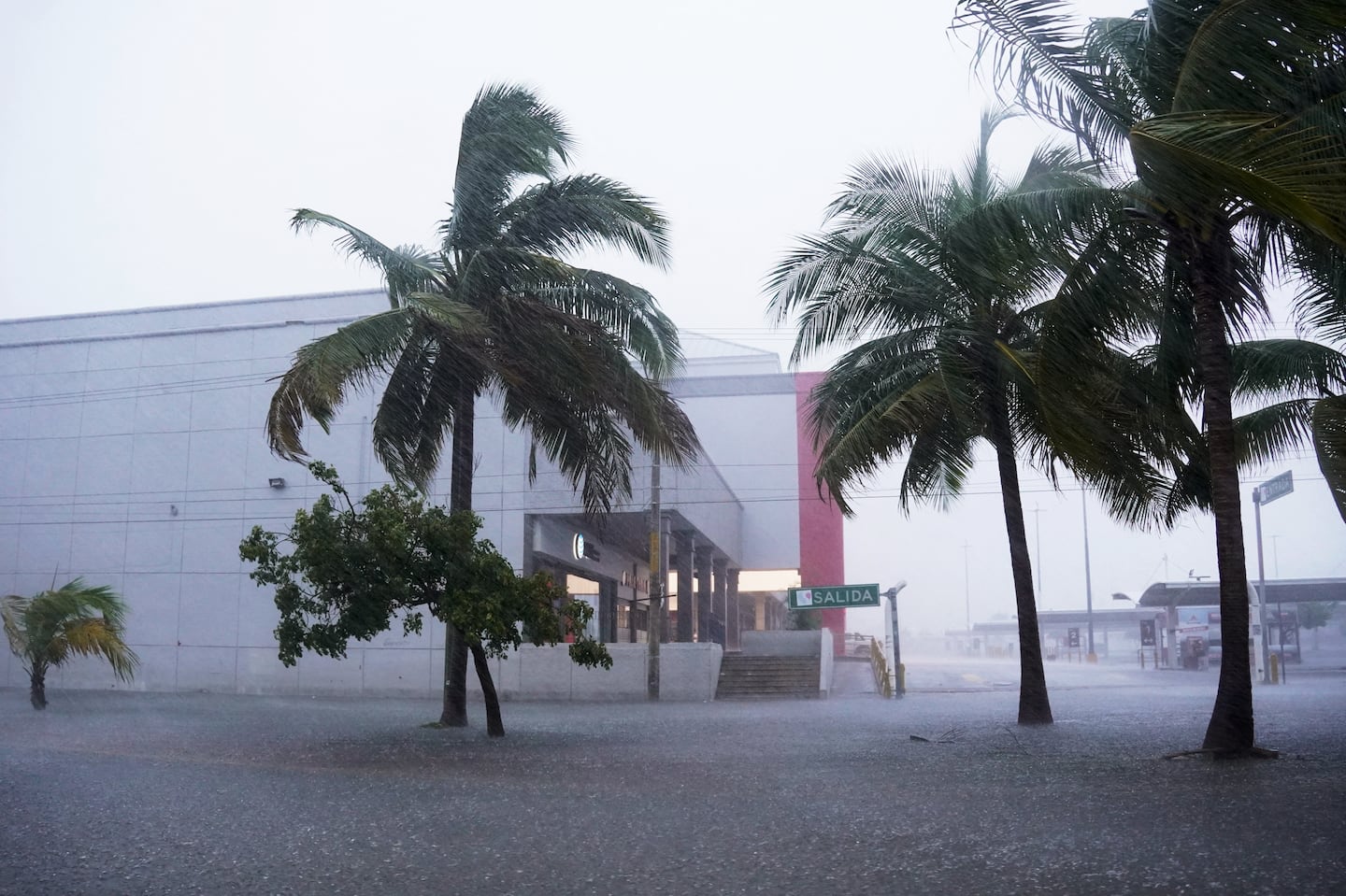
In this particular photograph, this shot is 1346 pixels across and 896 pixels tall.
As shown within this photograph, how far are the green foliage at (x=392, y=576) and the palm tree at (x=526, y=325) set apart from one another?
6.21ft

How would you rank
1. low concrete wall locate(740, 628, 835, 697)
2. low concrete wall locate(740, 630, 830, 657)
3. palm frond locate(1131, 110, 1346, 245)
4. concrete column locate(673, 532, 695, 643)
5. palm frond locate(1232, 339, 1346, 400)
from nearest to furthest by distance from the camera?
1. palm frond locate(1131, 110, 1346, 245)
2. palm frond locate(1232, 339, 1346, 400)
3. low concrete wall locate(740, 628, 835, 697)
4. low concrete wall locate(740, 630, 830, 657)
5. concrete column locate(673, 532, 695, 643)

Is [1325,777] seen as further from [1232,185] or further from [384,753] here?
[384,753]

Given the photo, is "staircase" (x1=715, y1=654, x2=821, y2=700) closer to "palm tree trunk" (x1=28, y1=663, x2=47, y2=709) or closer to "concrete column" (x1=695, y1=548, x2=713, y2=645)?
"concrete column" (x1=695, y1=548, x2=713, y2=645)

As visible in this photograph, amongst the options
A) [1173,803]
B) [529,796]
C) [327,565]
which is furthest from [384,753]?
[1173,803]

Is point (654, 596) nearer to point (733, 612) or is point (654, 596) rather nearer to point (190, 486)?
point (190, 486)

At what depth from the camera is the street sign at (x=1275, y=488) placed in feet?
92.0

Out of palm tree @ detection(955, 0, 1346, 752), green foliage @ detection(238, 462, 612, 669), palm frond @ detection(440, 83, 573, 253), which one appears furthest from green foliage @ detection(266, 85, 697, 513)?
palm tree @ detection(955, 0, 1346, 752)

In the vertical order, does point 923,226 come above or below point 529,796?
above

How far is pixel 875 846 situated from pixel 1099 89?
7719 millimetres

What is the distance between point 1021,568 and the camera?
16172 millimetres

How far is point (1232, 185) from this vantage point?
5809 mm

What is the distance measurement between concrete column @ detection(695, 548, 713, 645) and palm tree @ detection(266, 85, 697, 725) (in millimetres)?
22682

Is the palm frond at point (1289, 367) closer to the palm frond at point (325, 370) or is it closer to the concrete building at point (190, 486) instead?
the palm frond at point (325, 370)

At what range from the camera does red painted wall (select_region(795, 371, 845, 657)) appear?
3778 centimetres
